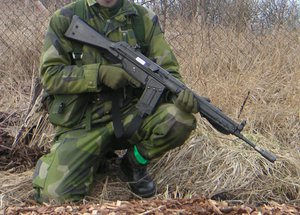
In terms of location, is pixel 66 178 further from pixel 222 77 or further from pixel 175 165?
pixel 222 77

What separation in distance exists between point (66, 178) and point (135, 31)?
1038 millimetres

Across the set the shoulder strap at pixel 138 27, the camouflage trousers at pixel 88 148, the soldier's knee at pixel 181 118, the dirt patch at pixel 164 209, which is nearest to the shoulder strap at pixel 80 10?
the shoulder strap at pixel 138 27

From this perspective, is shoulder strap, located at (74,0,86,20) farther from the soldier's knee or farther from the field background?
the field background

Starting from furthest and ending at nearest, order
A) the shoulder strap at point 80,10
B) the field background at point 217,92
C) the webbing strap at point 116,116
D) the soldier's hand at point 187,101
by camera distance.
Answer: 1. the field background at point 217,92
2. the shoulder strap at point 80,10
3. the webbing strap at point 116,116
4. the soldier's hand at point 187,101

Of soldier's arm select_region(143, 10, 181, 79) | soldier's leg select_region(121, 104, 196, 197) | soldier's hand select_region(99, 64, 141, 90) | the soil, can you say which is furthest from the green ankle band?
soldier's arm select_region(143, 10, 181, 79)

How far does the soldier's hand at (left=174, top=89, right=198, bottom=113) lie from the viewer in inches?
121

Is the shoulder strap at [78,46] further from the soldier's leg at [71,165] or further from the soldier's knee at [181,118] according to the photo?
the soldier's knee at [181,118]

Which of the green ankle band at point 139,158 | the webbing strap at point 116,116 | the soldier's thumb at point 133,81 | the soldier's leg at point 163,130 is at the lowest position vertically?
the green ankle band at point 139,158

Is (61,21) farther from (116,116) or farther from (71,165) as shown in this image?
(71,165)

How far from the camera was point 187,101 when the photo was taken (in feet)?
10.1

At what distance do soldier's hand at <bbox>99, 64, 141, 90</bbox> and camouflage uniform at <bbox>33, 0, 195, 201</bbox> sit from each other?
0.04 m

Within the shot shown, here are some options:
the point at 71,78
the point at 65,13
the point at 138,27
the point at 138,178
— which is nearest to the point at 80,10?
the point at 65,13

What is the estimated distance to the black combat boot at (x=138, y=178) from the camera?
339 centimetres

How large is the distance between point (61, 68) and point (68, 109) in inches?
10.7
